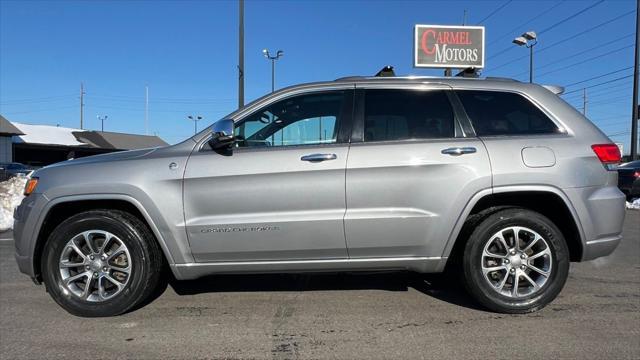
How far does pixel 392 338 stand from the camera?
3.65 meters

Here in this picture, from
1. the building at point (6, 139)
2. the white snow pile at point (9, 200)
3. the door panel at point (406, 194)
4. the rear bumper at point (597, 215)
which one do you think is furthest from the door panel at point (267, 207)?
the building at point (6, 139)

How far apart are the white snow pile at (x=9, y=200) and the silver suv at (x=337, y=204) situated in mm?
6984

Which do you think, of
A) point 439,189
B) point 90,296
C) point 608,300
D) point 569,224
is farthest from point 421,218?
point 90,296

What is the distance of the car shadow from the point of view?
485 cm

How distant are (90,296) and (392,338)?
255cm

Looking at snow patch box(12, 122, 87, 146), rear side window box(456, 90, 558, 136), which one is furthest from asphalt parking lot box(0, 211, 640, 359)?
snow patch box(12, 122, 87, 146)

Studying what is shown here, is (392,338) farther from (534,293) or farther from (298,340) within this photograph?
Answer: (534,293)

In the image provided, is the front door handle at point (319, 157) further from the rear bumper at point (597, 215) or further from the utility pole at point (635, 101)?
the utility pole at point (635, 101)

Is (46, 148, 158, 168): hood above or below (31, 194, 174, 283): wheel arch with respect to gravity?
above

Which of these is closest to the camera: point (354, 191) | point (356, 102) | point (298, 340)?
point (298, 340)

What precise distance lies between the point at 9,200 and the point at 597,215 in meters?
11.6

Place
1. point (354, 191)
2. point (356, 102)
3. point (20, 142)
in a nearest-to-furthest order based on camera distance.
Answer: point (354, 191)
point (356, 102)
point (20, 142)

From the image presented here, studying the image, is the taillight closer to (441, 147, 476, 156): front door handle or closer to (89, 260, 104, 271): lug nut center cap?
(441, 147, 476, 156): front door handle

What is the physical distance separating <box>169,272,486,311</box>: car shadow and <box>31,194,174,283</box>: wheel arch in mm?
1009
